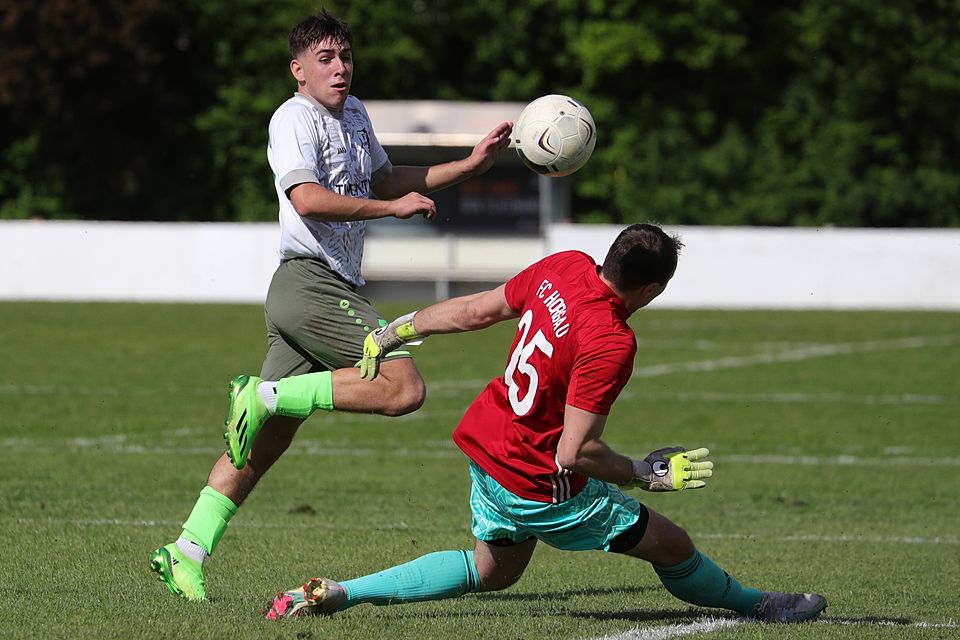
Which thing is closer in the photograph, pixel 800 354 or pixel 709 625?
pixel 709 625

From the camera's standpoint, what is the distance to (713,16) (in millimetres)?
39000

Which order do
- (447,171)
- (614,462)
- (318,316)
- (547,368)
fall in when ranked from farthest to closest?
(447,171) < (318,316) < (547,368) < (614,462)

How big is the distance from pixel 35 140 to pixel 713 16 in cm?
1789

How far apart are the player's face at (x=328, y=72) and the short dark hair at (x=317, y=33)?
20 millimetres

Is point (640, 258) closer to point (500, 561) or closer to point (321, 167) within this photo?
point (500, 561)

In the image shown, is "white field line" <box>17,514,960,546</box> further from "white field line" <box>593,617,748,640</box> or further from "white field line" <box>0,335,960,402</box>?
"white field line" <box>0,335,960,402</box>

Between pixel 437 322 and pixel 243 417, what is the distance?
106 cm

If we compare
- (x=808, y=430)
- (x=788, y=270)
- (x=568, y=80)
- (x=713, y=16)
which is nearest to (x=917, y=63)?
(x=713, y=16)

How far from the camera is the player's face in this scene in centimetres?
646

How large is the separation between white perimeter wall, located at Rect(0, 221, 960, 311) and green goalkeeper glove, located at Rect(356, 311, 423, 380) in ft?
76.7

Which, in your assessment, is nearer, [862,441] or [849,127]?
[862,441]

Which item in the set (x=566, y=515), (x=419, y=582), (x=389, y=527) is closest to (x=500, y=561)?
(x=419, y=582)

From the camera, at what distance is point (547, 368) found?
5.28m

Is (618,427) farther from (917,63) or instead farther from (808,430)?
(917,63)
